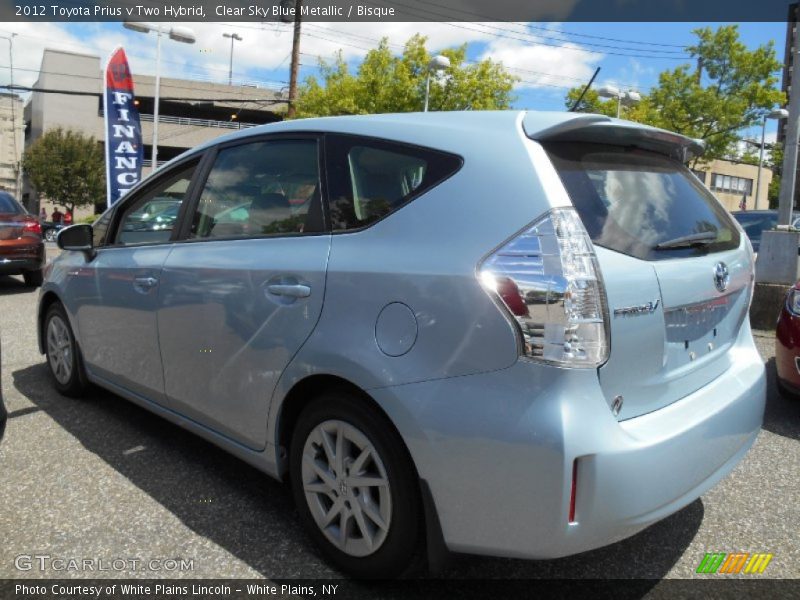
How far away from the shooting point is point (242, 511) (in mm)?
2816

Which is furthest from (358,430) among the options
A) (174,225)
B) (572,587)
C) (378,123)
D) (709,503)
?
(709,503)

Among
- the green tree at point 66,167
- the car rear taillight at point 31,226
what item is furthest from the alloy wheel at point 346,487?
the green tree at point 66,167

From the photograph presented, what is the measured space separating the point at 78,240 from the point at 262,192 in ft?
5.57

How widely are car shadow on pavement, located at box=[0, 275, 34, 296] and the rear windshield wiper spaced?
961 centimetres

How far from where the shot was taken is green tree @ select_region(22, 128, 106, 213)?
139 ft

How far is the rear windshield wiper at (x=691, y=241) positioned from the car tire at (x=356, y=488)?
3.62ft

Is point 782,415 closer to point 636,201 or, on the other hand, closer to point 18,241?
point 636,201

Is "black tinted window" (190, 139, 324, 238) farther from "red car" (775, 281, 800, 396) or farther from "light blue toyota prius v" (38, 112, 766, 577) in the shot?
"red car" (775, 281, 800, 396)

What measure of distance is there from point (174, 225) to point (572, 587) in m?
2.41

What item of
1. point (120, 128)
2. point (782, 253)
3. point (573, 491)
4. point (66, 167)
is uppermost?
point (66, 167)

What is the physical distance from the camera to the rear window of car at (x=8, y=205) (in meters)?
9.30

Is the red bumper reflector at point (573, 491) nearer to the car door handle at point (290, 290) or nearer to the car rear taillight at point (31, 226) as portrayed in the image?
the car door handle at point (290, 290)

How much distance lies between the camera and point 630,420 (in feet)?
6.34

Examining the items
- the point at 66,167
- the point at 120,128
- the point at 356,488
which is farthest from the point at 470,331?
the point at 66,167
